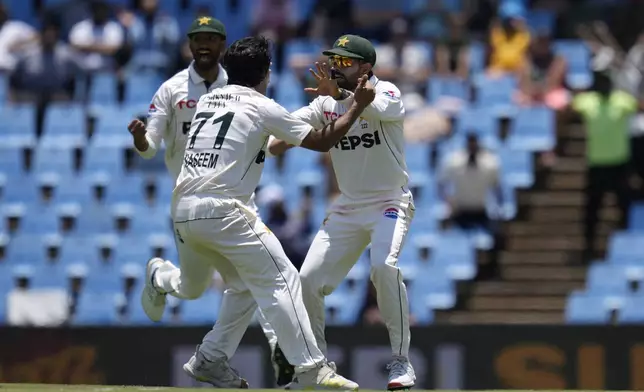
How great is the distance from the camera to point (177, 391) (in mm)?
7414

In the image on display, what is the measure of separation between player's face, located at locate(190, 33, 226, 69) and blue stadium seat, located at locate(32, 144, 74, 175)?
6.89 metres

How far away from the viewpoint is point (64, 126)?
15562 millimetres

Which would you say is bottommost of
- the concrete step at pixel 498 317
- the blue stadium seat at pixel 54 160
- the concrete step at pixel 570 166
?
the concrete step at pixel 498 317

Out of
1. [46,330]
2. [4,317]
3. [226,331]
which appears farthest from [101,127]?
[226,331]

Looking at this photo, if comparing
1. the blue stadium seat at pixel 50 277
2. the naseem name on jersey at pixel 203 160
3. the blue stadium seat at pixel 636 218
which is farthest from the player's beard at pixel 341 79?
the blue stadium seat at pixel 50 277

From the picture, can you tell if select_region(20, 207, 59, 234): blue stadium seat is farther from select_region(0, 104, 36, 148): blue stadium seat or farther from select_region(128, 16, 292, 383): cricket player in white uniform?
select_region(128, 16, 292, 383): cricket player in white uniform

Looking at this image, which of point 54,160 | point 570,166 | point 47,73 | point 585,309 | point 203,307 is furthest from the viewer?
point 47,73

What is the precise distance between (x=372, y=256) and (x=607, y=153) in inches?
273

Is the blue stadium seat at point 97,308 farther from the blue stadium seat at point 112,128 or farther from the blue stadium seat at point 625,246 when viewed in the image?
the blue stadium seat at point 625,246

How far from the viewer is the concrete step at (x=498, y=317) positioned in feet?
43.6

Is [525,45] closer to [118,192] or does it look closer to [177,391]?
[118,192]

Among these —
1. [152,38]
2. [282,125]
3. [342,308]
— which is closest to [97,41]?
[152,38]

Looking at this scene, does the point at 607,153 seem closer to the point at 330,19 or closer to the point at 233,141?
the point at 330,19

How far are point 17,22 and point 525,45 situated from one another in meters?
6.03
